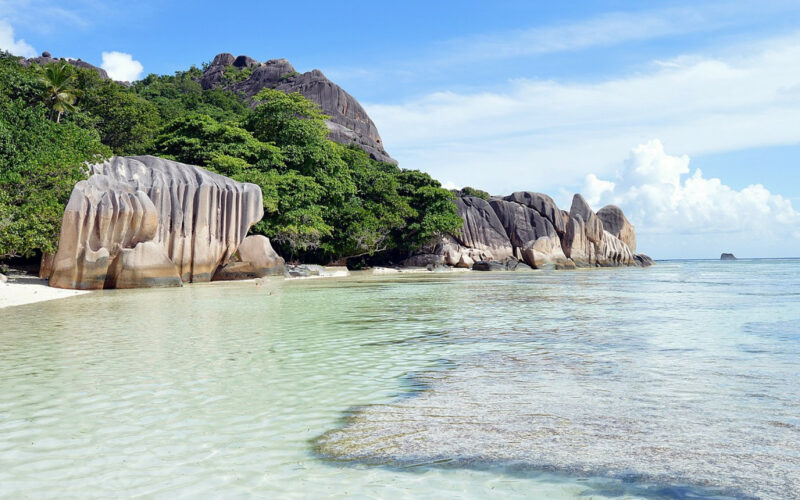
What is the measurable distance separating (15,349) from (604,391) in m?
6.54

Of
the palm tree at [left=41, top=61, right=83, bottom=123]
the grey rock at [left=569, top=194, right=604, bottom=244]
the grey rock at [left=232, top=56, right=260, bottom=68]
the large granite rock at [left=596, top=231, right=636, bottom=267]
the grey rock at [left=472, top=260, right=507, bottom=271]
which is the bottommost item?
the grey rock at [left=472, top=260, right=507, bottom=271]

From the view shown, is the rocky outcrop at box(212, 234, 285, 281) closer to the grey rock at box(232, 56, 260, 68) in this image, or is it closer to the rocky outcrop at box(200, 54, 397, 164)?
the rocky outcrop at box(200, 54, 397, 164)

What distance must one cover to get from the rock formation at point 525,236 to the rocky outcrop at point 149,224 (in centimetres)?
2219

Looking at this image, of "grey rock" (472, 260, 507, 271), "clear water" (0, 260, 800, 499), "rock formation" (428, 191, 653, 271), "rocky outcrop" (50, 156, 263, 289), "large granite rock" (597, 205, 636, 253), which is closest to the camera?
"clear water" (0, 260, 800, 499)

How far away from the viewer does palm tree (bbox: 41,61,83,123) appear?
3253cm

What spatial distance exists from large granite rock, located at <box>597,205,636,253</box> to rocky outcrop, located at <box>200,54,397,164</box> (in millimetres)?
22150

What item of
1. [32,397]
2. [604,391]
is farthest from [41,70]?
[604,391]

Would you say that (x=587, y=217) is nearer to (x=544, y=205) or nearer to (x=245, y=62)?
(x=544, y=205)

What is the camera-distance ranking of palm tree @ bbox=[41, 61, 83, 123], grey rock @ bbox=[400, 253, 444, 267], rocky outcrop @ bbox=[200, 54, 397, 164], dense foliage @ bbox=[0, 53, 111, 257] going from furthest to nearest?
1. rocky outcrop @ bbox=[200, 54, 397, 164]
2. grey rock @ bbox=[400, 253, 444, 267]
3. palm tree @ bbox=[41, 61, 83, 123]
4. dense foliage @ bbox=[0, 53, 111, 257]

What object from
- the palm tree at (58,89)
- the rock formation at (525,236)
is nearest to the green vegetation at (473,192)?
the rock formation at (525,236)

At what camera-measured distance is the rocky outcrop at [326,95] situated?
202 feet

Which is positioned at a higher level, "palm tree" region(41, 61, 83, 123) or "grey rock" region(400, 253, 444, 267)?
"palm tree" region(41, 61, 83, 123)

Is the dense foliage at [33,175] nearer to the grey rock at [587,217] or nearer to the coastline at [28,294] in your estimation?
the coastline at [28,294]

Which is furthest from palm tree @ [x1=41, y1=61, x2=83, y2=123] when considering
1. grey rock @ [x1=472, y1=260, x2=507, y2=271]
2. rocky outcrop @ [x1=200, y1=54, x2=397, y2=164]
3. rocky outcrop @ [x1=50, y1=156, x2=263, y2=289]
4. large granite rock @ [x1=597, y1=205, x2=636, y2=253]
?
large granite rock @ [x1=597, y1=205, x2=636, y2=253]
